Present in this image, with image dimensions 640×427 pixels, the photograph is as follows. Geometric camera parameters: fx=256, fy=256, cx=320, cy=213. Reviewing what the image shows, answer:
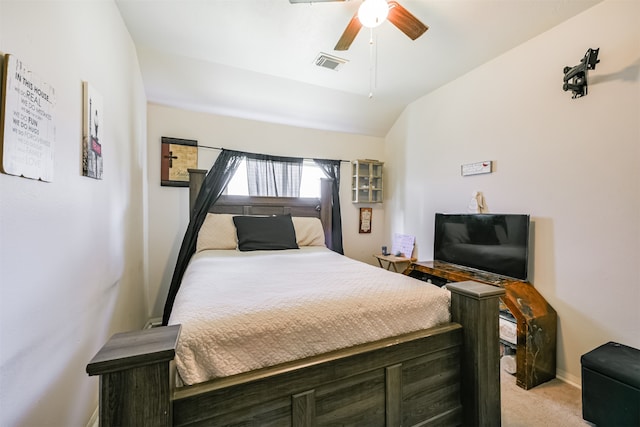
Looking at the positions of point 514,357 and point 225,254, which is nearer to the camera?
point 514,357

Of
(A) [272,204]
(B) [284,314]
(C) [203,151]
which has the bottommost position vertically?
(B) [284,314]

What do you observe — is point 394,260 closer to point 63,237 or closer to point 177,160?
point 177,160

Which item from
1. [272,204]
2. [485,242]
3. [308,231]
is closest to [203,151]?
[272,204]

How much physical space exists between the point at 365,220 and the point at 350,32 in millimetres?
2676

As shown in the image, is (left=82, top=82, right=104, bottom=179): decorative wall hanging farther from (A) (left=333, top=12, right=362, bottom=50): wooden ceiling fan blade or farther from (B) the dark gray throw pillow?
(A) (left=333, top=12, right=362, bottom=50): wooden ceiling fan blade

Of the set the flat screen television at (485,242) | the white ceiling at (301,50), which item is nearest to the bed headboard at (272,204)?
the white ceiling at (301,50)

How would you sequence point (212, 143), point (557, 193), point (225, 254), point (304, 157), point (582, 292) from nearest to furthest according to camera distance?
point (582, 292)
point (557, 193)
point (225, 254)
point (212, 143)
point (304, 157)

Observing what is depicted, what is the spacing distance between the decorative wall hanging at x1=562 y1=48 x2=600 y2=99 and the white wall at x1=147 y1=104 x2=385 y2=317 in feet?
8.14

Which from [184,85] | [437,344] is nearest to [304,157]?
[184,85]

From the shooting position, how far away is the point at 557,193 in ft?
6.62

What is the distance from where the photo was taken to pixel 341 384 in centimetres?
108

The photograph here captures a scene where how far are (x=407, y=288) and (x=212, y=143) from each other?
281cm

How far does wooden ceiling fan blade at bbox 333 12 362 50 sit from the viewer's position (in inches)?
66.0

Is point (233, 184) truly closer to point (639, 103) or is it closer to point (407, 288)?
point (407, 288)
